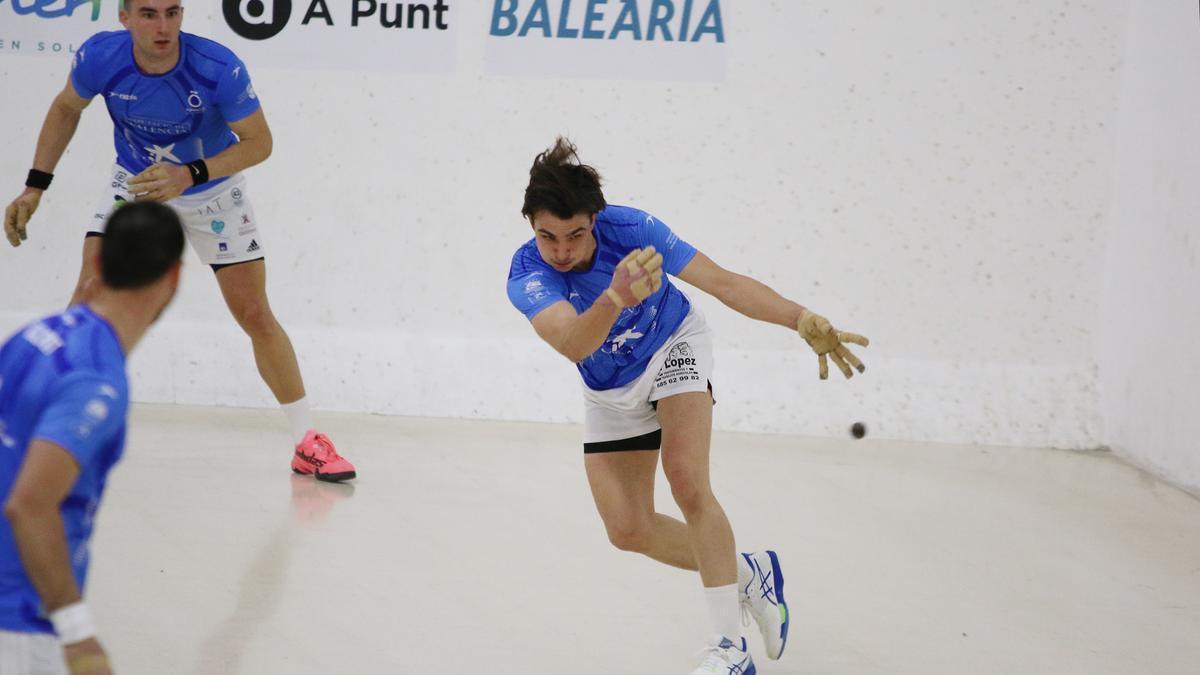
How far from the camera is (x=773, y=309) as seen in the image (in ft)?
9.92

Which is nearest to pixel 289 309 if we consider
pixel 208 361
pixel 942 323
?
pixel 208 361

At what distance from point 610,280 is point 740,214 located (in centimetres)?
302

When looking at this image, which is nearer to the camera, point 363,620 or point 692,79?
point 363,620

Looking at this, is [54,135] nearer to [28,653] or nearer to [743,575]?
[743,575]

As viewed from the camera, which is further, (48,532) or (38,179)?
(38,179)

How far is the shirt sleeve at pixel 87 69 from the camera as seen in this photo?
428 centimetres

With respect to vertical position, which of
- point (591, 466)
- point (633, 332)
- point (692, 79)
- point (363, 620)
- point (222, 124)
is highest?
point (692, 79)

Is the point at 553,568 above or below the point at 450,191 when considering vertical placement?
below

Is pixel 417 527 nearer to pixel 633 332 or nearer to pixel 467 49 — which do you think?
pixel 633 332

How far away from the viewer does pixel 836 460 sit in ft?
18.6

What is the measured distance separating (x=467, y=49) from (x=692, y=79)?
1.06 m

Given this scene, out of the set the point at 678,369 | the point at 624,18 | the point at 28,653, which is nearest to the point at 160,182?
the point at 678,369

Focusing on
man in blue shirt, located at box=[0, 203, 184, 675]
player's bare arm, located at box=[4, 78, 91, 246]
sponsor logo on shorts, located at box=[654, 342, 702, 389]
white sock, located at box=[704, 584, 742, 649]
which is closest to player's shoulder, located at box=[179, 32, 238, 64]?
player's bare arm, located at box=[4, 78, 91, 246]

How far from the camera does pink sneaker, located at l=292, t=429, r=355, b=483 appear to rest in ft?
15.8
